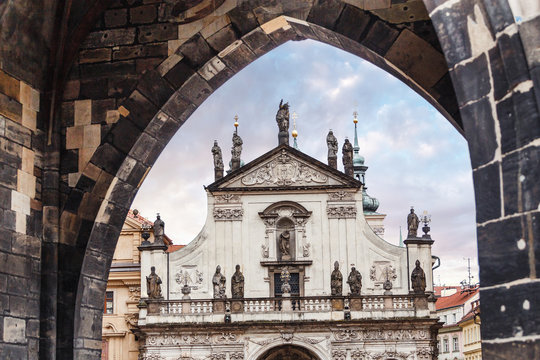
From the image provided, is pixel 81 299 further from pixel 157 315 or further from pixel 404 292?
pixel 404 292

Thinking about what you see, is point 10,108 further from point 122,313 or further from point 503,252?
point 122,313

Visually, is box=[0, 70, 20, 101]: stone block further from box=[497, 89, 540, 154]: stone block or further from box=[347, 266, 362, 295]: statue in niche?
box=[347, 266, 362, 295]: statue in niche

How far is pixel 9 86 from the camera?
610cm

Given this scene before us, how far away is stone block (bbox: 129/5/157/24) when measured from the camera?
256 inches


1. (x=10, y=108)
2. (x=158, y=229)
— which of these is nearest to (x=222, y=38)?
(x=10, y=108)

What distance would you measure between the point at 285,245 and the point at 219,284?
118 inches

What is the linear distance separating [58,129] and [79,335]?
1517 mm

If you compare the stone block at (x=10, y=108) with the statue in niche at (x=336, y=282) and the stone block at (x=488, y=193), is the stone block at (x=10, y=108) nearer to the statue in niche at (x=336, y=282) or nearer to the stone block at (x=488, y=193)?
the stone block at (x=488, y=193)

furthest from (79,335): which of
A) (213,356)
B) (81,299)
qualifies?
(213,356)

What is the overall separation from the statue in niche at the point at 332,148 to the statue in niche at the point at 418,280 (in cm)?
480

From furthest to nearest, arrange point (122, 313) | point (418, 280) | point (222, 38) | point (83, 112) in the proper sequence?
point (122, 313)
point (418, 280)
point (83, 112)
point (222, 38)

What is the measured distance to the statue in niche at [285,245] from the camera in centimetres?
2820

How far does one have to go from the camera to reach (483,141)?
11.7 feet

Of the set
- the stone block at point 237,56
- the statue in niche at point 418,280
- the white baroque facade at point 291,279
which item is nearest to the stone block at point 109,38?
the stone block at point 237,56
